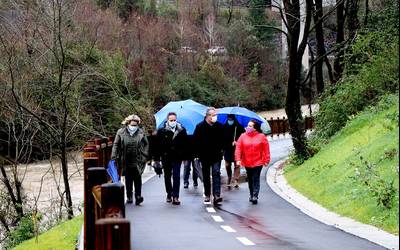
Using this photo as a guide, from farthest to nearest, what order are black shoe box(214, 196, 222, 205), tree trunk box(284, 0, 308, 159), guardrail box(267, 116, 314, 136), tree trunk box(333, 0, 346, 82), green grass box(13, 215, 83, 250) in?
1. guardrail box(267, 116, 314, 136)
2. tree trunk box(333, 0, 346, 82)
3. tree trunk box(284, 0, 308, 159)
4. black shoe box(214, 196, 222, 205)
5. green grass box(13, 215, 83, 250)

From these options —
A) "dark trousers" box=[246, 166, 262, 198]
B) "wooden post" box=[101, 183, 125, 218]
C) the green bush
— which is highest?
"wooden post" box=[101, 183, 125, 218]

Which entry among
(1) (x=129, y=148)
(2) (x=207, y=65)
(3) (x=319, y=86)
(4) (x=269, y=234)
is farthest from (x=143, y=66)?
(4) (x=269, y=234)

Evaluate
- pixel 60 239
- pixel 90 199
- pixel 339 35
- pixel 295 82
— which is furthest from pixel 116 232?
pixel 339 35

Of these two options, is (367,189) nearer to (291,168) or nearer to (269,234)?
(269,234)

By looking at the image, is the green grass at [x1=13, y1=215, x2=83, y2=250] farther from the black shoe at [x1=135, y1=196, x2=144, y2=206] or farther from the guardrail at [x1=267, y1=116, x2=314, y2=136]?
the guardrail at [x1=267, y1=116, x2=314, y2=136]

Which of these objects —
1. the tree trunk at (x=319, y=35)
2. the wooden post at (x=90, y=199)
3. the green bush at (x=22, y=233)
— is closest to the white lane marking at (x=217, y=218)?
→ the wooden post at (x=90, y=199)

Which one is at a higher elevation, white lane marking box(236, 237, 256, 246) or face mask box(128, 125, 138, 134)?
face mask box(128, 125, 138, 134)

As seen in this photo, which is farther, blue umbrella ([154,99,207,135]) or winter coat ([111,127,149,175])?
blue umbrella ([154,99,207,135])

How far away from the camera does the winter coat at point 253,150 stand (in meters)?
15.9

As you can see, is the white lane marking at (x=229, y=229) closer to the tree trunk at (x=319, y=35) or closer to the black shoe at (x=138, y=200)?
the black shoe at (x=138, y=200)

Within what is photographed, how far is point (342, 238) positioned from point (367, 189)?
3.23 m

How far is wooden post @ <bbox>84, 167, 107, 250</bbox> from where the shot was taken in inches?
257

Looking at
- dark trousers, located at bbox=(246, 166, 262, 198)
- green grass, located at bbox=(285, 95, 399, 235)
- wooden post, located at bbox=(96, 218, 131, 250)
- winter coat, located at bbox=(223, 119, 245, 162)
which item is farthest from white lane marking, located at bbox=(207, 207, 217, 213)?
wooden post, located at bbox=(96, 218, 131, 250)

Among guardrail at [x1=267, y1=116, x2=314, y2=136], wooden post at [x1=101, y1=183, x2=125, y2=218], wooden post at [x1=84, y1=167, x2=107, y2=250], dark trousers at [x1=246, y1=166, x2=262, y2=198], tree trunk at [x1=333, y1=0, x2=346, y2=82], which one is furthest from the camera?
guardrail at [x1=267, y1=116, x2=314, y2=136]
